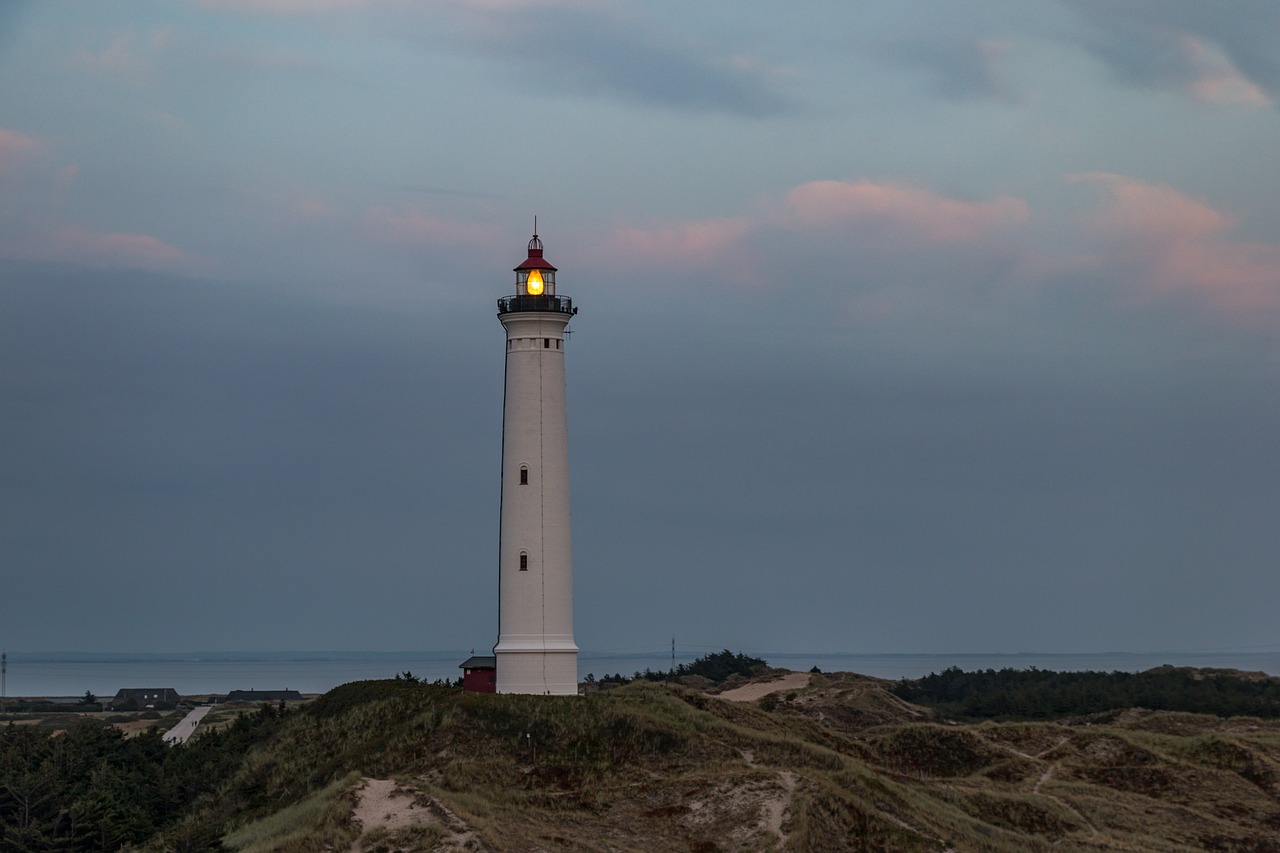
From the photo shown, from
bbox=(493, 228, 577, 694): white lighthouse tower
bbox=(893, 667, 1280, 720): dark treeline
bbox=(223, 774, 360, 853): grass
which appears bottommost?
bbox=(223, 774, 360, 853): grass

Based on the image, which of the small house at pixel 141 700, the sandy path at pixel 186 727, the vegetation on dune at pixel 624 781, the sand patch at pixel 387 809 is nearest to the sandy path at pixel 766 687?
the vegetation on dune at pixel 624 781

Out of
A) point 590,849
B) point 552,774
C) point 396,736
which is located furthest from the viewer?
point 396,736

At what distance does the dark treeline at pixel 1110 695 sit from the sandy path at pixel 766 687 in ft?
30.8

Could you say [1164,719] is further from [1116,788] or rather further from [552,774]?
[552,774]

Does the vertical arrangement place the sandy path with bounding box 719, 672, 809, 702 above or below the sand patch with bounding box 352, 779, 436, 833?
above

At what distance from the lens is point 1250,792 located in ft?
168

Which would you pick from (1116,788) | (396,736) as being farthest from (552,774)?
(1116,788)

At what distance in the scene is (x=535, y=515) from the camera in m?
52.0

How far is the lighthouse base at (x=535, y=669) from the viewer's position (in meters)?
51.8

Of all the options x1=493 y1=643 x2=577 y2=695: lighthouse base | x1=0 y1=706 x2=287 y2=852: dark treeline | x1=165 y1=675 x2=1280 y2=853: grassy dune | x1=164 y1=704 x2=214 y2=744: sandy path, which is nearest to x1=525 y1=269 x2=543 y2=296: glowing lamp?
x1=493 y1=643 x2=577 y2=695: lighthouse base

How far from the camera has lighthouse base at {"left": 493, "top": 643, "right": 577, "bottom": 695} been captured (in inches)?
2037

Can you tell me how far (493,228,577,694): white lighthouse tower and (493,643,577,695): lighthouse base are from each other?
0.11ft

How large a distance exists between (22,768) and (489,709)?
1910 centimetres

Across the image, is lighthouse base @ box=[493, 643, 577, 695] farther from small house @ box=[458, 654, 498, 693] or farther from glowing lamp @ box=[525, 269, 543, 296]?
glowing lamp @ box=[525, 269, 543, 296]
